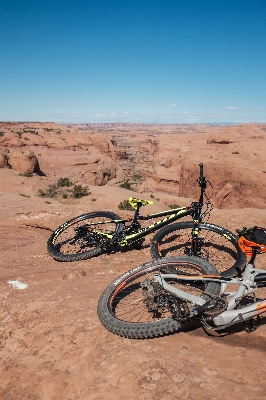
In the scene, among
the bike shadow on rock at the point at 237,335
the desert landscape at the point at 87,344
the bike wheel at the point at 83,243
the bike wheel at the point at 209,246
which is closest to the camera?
the desert landscape at the point at 87,344

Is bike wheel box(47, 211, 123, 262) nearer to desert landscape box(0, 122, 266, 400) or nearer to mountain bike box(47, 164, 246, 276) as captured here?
mountain bike box(47, 164, 246, 276)

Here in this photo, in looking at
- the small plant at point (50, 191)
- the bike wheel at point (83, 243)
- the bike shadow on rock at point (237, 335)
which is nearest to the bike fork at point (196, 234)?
the bike wheel at point (83, 243)

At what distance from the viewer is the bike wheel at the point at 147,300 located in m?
2.93

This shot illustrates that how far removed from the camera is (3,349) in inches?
123

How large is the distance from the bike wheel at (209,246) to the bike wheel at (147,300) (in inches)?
44.4

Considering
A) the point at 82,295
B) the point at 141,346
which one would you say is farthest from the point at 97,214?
the point at 141,346

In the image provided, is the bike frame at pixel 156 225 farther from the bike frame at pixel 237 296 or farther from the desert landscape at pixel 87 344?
the bike frame at pixel 237 296

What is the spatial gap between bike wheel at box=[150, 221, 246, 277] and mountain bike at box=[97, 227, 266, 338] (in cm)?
126

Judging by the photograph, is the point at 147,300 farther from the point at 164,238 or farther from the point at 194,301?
the point at 164,238

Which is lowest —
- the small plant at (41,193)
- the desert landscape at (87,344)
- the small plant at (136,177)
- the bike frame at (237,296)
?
the small plant at (136,177)

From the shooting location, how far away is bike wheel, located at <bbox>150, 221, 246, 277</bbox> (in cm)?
479

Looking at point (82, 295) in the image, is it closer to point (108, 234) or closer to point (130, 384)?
point (108, 234)

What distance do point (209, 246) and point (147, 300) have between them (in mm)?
3002

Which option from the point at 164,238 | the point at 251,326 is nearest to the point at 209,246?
the point at 164,238
